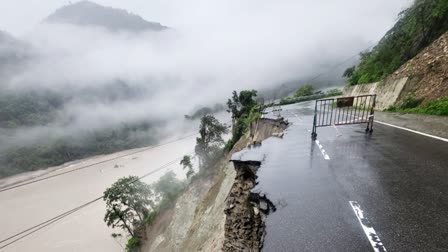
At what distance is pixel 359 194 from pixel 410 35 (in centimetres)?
1998

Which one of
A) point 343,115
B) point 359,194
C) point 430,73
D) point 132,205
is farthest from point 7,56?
point 359,194

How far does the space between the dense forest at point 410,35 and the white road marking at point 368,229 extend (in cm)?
1676

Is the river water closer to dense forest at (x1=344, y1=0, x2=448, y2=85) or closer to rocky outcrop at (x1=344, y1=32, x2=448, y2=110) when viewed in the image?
rocky outcrop at (x1=344, y1=32, x2=448, y2=110)

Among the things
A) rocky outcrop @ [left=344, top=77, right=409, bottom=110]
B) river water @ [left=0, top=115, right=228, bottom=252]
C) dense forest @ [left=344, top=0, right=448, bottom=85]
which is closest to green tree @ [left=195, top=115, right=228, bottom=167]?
river water @ [left=0, top=115, right=228, bottom=252]

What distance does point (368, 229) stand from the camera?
11.0ft

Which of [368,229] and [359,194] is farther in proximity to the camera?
[359,194]

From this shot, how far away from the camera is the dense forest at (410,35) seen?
14.7 meters

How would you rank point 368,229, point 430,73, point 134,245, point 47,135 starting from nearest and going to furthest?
point 368,229
point 430,73
point 134,245
point 47,135

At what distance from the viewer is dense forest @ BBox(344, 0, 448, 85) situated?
579 inches

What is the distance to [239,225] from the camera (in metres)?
5.15

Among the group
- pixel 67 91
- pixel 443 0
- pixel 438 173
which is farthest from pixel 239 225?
pixel 67 91

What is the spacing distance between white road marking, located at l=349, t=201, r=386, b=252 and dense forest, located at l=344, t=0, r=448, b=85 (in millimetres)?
16761

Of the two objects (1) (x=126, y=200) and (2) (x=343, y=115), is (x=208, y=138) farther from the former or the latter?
(2) (x=343, y=115)

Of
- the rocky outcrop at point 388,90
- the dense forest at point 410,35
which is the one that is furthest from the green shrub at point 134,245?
the dense forest at point 410,35
